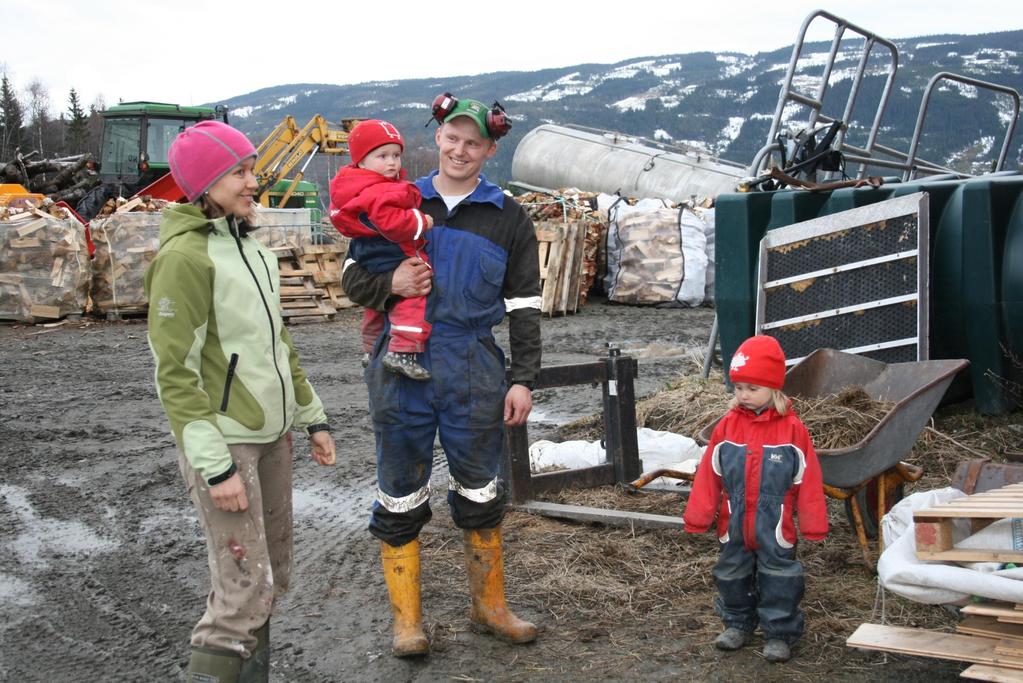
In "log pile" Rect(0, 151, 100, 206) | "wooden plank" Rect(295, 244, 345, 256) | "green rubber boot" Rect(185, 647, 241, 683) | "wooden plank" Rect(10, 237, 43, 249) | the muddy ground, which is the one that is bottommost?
the muddy ground

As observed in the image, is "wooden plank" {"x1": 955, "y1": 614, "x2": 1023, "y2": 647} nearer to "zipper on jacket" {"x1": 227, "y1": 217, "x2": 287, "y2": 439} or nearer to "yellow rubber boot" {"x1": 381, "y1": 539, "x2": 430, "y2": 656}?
"yellow rubber boot" {"x1": 381, "y1": 539, "x2": 430, "y2": 656}

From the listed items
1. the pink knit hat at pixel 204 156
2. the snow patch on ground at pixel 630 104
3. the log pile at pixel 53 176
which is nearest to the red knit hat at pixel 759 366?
the pink knit hat at pixel 204 156

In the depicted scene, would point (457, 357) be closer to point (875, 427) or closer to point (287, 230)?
point (875, 427)

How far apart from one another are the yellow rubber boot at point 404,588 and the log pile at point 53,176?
23.6 meters

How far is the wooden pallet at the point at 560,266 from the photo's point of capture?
16.2 m

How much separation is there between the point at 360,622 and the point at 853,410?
7.95 feet

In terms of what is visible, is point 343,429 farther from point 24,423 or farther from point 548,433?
point 24,423

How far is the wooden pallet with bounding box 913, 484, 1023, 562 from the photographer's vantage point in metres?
3.37

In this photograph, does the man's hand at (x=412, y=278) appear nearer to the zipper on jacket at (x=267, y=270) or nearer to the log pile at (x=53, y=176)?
the zipper on jacket at (x=267, y=270)

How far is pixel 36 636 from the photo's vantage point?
421 centimetres

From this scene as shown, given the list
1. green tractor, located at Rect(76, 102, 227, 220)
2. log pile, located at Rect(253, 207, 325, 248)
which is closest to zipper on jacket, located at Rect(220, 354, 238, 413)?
log pile, located at Rect(253, 207, 325, 248)

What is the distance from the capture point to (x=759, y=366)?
12.6ft

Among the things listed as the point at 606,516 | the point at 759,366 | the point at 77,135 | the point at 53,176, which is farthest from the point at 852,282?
the point at 77,135

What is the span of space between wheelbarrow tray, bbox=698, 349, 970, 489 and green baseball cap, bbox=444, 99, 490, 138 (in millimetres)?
1560
